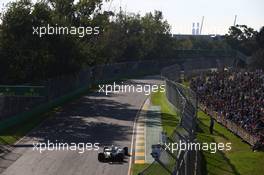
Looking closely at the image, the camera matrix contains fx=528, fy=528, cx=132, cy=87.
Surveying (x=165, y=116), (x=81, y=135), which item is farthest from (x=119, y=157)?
(x=165, y=116)

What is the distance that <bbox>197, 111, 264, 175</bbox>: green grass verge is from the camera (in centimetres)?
2688

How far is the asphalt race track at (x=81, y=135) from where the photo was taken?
28109 mm

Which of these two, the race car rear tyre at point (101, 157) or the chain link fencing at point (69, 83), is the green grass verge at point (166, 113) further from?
the race car rear tyre at point (101, 157)

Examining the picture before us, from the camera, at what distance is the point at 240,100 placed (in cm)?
4822

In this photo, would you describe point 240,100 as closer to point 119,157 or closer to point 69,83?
point 69,83

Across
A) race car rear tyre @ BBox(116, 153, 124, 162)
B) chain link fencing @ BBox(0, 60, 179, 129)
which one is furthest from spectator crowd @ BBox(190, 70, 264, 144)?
chain link fencing @ BBox(0, 60, 179, 129)

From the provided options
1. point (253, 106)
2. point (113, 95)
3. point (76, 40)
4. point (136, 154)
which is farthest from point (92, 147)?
point (113, 95)

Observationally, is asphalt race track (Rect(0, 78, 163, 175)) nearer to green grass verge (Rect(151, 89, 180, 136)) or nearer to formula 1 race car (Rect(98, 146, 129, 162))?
formula 1 race car (Rect(98, 146, 129, 162))

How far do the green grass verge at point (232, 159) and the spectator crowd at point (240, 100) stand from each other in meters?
1.32

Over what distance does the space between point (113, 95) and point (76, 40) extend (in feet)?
32.5

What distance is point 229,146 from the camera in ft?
112

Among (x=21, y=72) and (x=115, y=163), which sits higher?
(x=21, y=72)

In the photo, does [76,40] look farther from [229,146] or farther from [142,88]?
[229,146]

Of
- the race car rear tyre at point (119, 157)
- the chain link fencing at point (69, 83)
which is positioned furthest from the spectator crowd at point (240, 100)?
the chain link fencing at point (69, 83)
